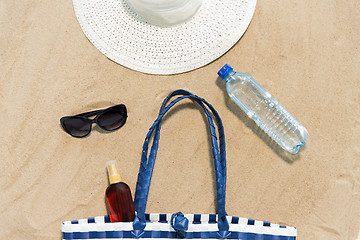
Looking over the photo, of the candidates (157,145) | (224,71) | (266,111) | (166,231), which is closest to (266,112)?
(266,111)

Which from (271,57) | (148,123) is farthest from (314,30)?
(148,123)

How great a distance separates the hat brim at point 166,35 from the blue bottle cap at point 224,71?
1.9 inches

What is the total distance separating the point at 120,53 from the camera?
101 cm

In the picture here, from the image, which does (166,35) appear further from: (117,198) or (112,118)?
(117,198)

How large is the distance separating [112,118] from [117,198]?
23 centimetres

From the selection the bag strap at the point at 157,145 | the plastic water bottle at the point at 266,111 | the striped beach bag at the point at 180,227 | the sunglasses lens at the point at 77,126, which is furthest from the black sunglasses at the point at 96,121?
the plastic water bottle at the point at 266,111

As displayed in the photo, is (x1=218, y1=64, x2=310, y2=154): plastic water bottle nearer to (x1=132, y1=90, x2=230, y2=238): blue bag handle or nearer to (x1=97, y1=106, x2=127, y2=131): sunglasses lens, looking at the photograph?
(x1=132, y1=90, x2=230, y2=238): blue bag handle

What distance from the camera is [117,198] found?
955mm

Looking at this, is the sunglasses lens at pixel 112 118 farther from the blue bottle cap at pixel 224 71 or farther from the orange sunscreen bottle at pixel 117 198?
the blue bottle cap at pixel 224 71

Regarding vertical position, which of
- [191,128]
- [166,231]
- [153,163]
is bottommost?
[166,231]

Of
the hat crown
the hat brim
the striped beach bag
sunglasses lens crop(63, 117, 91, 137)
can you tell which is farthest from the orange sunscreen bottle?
the hat crown

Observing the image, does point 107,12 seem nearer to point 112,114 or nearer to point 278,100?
point 112,114

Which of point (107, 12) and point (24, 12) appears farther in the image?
point (24, 12)

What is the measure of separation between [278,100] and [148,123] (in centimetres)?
40
